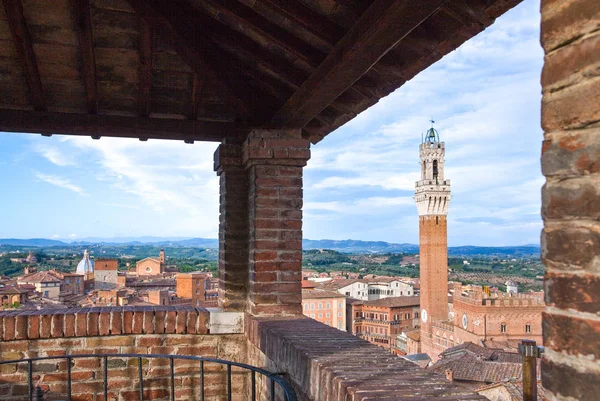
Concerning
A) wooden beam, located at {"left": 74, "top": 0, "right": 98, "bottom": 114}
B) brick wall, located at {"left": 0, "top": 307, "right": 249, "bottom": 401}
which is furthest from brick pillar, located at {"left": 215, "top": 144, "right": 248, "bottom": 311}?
wooden beam, located at {"left": 74, "top": 0, "right": 98, "bottom": 114}

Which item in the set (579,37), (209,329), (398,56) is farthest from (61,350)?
(579,37)

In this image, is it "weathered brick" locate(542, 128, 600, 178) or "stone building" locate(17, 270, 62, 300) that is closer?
"weathered brick" locate(542, 128, 600, 178)

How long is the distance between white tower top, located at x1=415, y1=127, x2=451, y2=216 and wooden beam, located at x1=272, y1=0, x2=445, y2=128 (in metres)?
51.8

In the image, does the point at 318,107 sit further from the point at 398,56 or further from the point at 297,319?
the point at 297,319

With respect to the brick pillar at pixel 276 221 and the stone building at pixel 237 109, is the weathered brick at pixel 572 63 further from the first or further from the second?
the brick pillar at pixel 276 221

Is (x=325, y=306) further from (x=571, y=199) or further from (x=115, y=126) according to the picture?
(x=571, y=199)

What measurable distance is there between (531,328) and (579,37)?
4795 cm

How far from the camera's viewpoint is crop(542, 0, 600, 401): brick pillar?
3.08ft

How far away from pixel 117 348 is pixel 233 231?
3.91ft

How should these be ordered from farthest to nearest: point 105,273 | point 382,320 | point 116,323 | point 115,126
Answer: point 105,273, point 382,320, point 115,126, point 116,323

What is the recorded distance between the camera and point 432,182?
53.9m

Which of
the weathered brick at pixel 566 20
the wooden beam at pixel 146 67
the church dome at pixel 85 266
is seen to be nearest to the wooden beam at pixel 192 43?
the wooden beam at pixel 146 67

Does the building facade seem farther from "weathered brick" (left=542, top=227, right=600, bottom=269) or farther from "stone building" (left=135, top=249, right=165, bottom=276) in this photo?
"weathered brick" (left=542, top=227, right=600, bottom=269)

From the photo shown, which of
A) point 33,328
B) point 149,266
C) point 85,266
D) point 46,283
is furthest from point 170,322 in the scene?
point 149,266
